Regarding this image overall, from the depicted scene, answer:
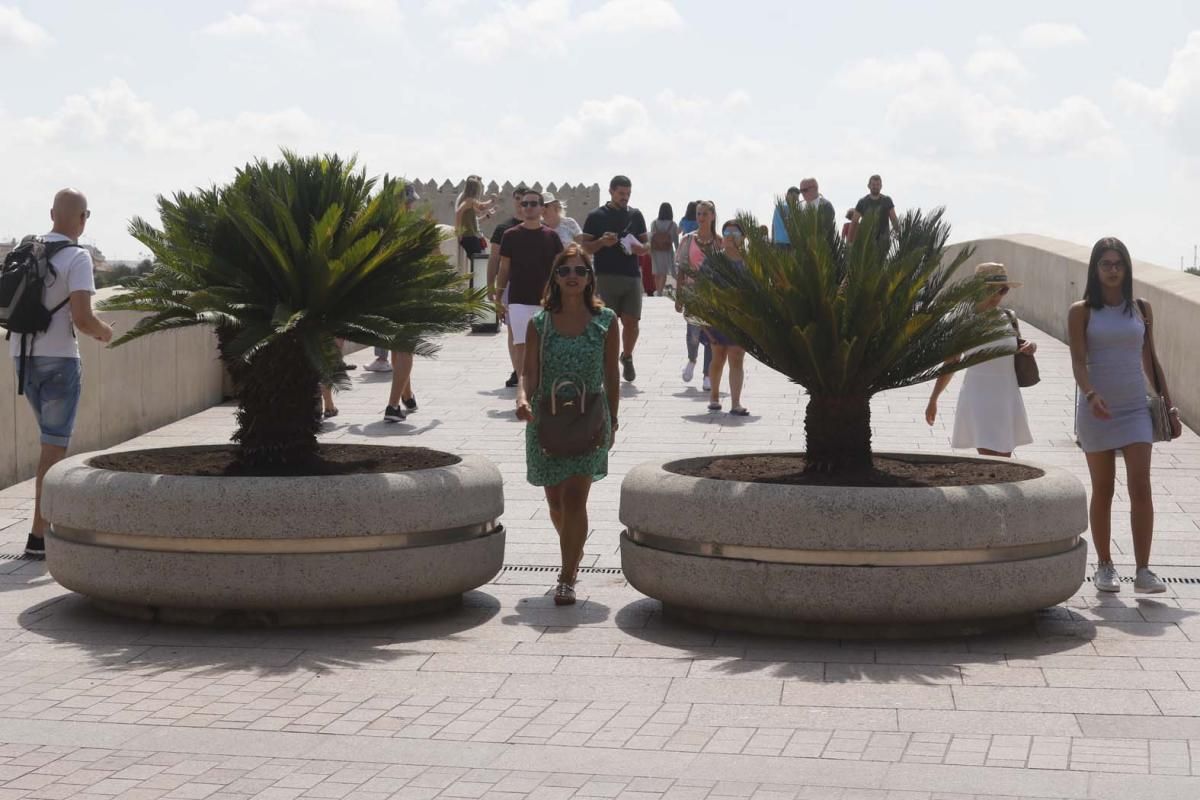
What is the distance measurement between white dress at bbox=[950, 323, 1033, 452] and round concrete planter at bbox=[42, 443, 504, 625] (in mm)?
3197

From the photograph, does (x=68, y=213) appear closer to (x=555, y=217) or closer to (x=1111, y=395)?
(x=1111, y=395)

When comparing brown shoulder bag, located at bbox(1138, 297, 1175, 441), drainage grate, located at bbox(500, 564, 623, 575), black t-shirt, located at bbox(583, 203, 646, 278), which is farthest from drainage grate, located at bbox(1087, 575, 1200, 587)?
black t-shirt, located at bbox(583, 203, 646, 278)

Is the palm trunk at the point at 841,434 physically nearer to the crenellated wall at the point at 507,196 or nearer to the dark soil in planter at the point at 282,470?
the dark soil in planter at the point at 282,470

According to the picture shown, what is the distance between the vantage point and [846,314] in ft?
25.4

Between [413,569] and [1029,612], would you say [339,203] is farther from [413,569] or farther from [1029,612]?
[1029,612]

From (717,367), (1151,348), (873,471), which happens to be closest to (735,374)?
(717,367)

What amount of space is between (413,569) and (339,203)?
1874 millimetres

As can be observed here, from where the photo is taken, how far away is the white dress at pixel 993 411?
9.54 meters

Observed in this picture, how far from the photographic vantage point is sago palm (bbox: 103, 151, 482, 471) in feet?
26.2

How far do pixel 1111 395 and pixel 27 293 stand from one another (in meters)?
5.39

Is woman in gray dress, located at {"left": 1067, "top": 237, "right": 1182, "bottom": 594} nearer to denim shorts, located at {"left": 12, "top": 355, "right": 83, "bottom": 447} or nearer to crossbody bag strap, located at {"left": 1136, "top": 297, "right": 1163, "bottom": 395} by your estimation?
crossbody bag strap, located at {"left": 1136, "top": 297, "right": 1163, "bottom": 395}

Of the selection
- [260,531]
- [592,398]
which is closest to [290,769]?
[260,531]

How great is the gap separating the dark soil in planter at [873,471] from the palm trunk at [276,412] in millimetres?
1706

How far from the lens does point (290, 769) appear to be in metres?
5.48
